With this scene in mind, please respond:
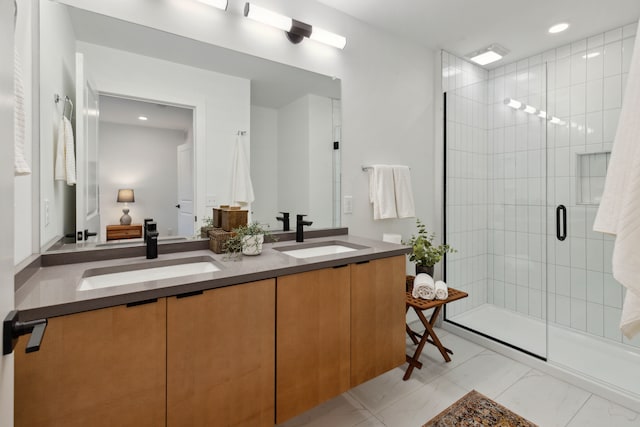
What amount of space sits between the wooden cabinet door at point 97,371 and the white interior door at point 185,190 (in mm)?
688

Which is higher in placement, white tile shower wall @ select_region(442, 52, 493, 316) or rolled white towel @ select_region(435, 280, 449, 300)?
white tile shower wall @ select_region(442, 52, 493, 316)

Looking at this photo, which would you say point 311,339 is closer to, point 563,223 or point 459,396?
point 459,396

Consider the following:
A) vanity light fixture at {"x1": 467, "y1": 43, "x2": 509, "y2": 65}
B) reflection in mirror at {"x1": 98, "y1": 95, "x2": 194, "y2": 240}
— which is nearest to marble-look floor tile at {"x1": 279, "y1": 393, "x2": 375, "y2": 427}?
reflection in mirror at {"x1": 98, "y1": 95, "x2": 194, "y2": 240}

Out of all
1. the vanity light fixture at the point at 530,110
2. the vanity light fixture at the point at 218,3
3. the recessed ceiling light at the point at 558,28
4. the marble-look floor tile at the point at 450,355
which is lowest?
the marble-look floor tile at the point at 450,355

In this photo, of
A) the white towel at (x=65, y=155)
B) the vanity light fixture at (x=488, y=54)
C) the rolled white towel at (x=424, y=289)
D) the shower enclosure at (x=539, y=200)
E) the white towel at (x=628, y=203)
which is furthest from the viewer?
the vanity light fixture at (x=488, y=54)

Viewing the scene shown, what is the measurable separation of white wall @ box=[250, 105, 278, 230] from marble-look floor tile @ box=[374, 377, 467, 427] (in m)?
1.26

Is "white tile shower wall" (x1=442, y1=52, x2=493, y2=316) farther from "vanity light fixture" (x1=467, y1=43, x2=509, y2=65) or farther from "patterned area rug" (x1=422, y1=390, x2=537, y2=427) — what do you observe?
"patterned area rug" (x1=422, y1=390, x2=537, y2=427)

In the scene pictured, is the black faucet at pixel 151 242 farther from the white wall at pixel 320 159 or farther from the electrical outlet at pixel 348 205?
the electrical outlet at pixel 348 205

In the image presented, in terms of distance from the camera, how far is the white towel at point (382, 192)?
7.74ft

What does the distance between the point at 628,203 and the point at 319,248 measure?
58.0 inches

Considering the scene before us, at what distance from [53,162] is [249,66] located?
110 cm

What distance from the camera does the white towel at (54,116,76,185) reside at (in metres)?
1.35

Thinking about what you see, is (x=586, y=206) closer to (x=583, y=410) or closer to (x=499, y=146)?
(x=499, y=146)

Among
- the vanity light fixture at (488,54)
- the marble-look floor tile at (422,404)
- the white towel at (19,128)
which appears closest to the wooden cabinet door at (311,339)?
the marble-look floor tile at (422,404)
